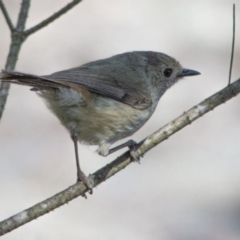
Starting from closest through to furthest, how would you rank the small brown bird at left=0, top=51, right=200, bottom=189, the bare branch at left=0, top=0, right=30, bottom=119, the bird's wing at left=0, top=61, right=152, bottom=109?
the bare branch at left=0, top=0, right=30, bottom=119 < the bird's wing at left=0, top=61, right=152, bottom=109 < the small brown bird at left=0, top=51, right=200, bottom=189

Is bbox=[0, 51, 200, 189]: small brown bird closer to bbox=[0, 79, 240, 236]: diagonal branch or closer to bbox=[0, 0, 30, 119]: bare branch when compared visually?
bbox=[0, 79, 240, 236]: diagonal branch

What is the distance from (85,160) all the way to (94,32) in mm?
Result: 2375

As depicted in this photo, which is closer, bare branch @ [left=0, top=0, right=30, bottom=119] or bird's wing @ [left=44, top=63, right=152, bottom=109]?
bare branch @ [left=0, top=0, right=30, bottom=119]

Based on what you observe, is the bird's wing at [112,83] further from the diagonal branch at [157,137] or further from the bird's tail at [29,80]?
the diagonal branch at [157,137]

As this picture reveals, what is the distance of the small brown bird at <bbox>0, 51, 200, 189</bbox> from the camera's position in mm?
4785

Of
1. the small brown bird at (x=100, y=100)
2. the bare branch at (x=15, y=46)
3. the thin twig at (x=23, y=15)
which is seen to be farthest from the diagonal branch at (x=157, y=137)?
the thin twig at (x=23, y=15)

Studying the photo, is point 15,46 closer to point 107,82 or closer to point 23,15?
point 23,15

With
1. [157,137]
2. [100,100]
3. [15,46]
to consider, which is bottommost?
[157,137]

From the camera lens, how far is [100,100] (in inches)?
198

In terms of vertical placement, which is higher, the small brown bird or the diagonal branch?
the small brown bird

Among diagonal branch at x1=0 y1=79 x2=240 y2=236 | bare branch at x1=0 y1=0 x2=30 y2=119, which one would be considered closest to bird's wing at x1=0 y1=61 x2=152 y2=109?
bare branch at x1=0 y1=0 x2=30 y2=119

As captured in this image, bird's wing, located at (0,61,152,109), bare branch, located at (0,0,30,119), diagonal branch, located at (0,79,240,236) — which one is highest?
bird's wing, located at (0,61,152,109)

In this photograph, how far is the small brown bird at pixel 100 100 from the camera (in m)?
4.79

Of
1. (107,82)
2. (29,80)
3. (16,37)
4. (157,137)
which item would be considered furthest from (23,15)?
(107,82)
